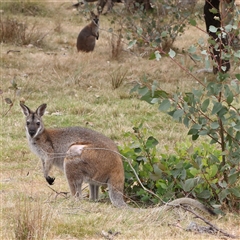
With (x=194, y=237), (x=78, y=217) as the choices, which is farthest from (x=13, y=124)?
(x=194, y=237)

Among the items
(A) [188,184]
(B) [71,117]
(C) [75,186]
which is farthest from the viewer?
(B) [71,117]

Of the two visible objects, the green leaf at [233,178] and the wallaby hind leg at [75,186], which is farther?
the wallaby hind leg at [75,186]

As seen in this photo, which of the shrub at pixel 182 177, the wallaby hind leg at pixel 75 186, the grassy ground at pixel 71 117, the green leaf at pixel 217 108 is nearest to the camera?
the grassy ground at pixel 71 117

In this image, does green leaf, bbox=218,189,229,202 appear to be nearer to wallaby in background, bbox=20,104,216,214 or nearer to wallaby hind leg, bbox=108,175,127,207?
wallaby in background, bbox=20,104,216,214

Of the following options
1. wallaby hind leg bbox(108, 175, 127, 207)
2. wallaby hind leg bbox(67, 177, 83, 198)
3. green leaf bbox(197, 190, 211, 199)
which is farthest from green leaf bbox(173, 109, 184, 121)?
wallaby hind leg bbox(67, 177, 83, 198)

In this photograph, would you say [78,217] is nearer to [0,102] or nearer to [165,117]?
[165,117]

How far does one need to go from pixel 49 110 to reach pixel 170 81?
2.75 meters

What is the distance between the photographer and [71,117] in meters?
9.23

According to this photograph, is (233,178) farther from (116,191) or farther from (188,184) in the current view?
(116,191)

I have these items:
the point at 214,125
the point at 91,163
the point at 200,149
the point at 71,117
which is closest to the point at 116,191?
the point at 91,163

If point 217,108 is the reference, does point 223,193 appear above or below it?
below

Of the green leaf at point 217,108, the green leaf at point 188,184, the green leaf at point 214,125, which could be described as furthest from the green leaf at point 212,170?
the green leaf at point 217,108

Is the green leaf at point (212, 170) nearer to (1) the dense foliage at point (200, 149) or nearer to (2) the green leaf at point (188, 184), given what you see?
(1) the dense foliage at point (200, 149)

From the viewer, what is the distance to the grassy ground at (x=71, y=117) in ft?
15.4
